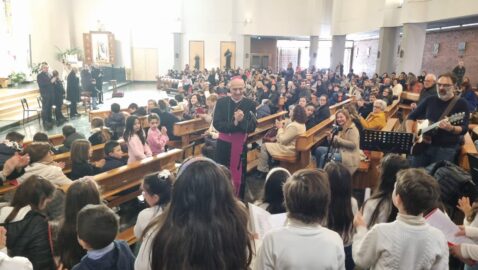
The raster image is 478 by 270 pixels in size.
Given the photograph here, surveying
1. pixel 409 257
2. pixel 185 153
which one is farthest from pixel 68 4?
pixel 409 257

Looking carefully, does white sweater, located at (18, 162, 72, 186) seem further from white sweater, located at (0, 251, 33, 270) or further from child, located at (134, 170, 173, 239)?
white sweater, located at (0, 251, 33, 270)

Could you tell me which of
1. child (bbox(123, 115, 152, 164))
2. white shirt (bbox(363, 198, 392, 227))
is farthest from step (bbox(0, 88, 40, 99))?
white shirt (bbox(363, 198, 392, 227))

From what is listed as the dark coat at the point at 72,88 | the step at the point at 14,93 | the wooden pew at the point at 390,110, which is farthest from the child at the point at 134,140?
the step at the point at 14,93

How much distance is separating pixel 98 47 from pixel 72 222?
2125cm

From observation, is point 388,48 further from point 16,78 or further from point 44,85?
point 16,78

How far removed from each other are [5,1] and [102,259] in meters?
16.6

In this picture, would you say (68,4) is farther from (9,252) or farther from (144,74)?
(9,252)

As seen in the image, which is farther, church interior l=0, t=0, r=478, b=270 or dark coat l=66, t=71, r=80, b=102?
dark coat l=66, t=71, r=80, b=102

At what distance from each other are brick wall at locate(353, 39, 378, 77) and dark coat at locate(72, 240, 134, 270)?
19476mm

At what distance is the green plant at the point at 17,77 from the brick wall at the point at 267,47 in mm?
14136

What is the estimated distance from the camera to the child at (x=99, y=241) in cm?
182

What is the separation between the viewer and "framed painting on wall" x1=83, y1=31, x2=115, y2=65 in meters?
21.4

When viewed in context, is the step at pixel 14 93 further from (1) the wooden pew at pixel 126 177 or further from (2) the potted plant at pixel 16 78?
(1) the wooden pew at pixel 126 177

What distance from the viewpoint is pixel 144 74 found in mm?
23406
